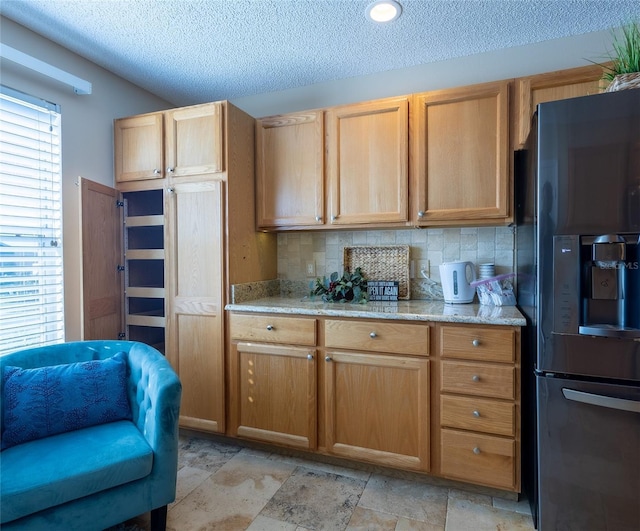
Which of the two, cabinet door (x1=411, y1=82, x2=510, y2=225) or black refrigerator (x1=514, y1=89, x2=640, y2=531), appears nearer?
black refrigerator (x1=514, y1=89, x2=640, y2=531)

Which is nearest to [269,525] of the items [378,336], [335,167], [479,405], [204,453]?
[204,453]

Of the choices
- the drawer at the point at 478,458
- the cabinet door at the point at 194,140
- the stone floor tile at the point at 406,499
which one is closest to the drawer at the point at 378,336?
the drawer at the point at 478,458

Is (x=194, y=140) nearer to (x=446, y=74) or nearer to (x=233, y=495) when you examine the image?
(x=446, y=74)

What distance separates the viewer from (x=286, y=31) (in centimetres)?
209

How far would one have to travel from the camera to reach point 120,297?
2504 mm

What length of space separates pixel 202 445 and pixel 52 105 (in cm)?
230

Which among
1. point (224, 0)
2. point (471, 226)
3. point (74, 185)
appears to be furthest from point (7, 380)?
point (471, 226)

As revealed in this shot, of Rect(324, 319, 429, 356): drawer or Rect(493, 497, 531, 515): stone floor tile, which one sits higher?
Rect(324, 319, 429, 356): drawer

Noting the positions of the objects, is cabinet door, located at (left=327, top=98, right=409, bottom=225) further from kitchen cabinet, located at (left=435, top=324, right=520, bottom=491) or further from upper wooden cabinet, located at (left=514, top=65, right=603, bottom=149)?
kitchen cabinet, located at (left=435, top=324, right=520, bottom=491)

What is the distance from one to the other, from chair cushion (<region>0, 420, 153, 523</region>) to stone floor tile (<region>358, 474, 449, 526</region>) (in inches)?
43.6

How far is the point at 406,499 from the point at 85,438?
154cm

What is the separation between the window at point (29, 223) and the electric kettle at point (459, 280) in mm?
2383

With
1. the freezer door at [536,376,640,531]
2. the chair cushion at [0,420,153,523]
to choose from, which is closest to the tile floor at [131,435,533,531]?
the freezer door at [536,376,640,531]

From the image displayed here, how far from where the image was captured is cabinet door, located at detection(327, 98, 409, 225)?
2197 millimetres
